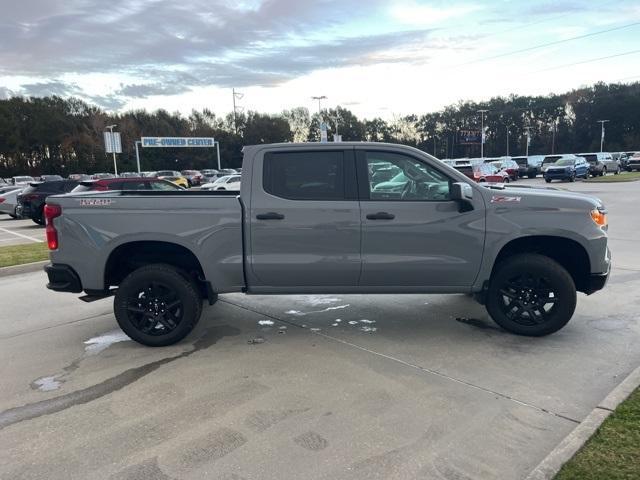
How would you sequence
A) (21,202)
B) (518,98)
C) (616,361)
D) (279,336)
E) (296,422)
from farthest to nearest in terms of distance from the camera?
(518,98) < (21,202) < (279,336) < (616,361) < (296,422)

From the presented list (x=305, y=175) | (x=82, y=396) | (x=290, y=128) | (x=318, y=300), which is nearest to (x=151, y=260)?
(x=82, y=396)

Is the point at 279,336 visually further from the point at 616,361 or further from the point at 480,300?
the point at 616,361

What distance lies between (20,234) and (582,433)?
17.0 m

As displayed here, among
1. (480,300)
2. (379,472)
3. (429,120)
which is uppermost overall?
(429,120)

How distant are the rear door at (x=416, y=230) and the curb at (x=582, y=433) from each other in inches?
61.5

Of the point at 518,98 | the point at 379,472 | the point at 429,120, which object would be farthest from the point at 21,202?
the point at 518,98

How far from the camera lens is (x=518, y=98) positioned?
367 feet

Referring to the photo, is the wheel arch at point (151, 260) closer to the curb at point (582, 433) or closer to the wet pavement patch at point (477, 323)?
the wet pavement patch at point (477, 323)

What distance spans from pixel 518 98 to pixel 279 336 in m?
121

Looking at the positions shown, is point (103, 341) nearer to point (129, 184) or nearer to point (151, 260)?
point (151, 260)

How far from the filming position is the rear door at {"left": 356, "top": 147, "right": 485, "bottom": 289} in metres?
4.64

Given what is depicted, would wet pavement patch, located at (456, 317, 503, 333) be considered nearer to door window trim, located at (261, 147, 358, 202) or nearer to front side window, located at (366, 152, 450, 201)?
front side window, located at (366, 152, 450, 201)

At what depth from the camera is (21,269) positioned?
9.03m

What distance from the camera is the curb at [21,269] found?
8836 mm
